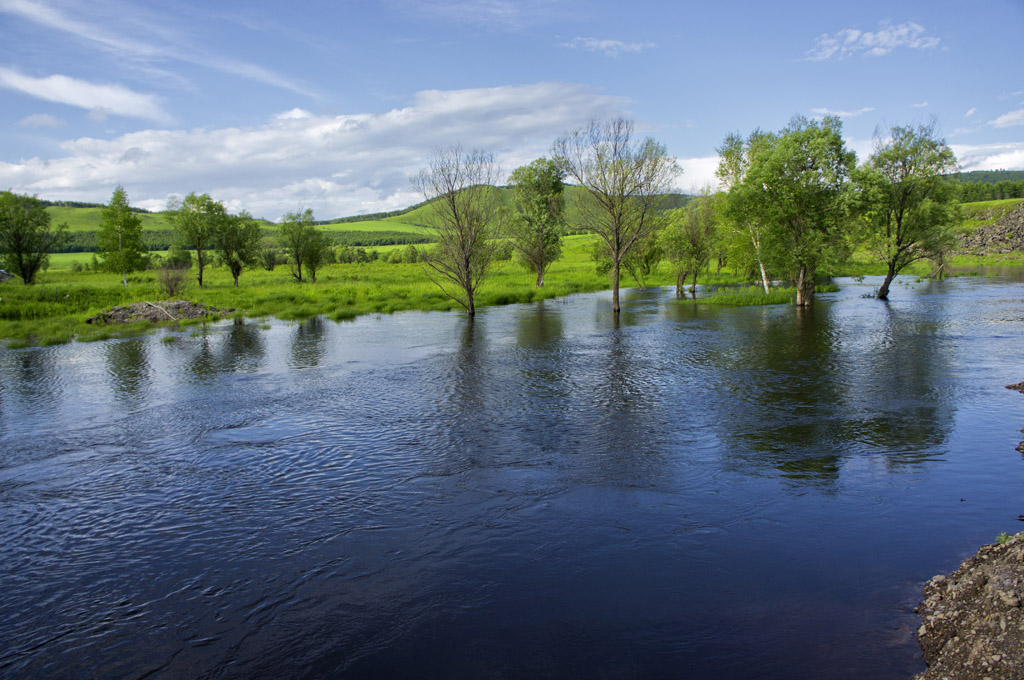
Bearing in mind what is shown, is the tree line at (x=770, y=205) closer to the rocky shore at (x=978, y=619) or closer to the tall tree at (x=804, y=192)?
the tall tree at (x=804, y=192)

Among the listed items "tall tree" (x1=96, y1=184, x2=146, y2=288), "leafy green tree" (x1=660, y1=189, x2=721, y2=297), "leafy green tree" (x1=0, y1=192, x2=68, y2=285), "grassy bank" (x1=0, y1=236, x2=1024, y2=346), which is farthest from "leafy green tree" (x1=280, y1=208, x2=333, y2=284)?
"leafy green tree" (x1=660, y1=189, x2=721, y2=297)

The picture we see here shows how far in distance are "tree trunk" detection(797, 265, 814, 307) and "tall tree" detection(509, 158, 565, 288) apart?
88.6 feet

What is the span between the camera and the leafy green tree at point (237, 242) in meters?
62.1

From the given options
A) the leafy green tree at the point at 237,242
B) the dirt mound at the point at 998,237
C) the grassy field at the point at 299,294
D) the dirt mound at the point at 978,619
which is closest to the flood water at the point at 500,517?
the dirt mound at the point at 978,619

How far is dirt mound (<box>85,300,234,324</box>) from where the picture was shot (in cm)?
3866

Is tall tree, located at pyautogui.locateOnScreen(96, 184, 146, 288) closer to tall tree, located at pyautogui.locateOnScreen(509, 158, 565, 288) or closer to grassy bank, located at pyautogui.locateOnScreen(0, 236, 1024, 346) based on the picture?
grassy bank, located at pyautogui.locateOnScreen(0, 236, 1024, 346)

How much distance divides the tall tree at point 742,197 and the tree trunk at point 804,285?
2.85 metres

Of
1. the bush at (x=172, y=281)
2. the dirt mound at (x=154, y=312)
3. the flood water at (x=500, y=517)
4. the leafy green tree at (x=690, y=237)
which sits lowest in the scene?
the flood water at (x=500, y=517)

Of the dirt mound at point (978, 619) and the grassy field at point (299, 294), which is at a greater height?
the grassy field at point (299, 294)

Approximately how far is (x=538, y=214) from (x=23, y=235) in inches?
1901

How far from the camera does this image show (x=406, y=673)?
6.29m

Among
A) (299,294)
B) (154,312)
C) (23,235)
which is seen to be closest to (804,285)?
(299,294)

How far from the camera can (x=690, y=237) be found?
53.0 meters

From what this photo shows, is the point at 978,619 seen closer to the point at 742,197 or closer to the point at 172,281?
the point at 742,197
